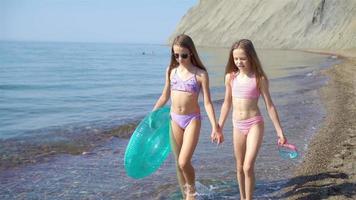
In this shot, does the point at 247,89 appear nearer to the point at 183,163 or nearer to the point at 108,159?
the point at 183,163

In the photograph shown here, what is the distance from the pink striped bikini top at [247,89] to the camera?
16.2 ft

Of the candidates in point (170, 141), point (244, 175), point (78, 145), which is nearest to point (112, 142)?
point (78, 145)

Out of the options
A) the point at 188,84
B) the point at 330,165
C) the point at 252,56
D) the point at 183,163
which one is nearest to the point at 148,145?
the point at 183,163

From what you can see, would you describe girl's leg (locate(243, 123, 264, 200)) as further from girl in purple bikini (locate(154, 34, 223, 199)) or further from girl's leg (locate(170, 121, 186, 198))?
girl's leg (locate(170, 121, 186, 198))

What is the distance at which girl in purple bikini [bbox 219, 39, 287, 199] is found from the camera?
16.0ft

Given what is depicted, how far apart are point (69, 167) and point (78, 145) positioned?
1.72 meters

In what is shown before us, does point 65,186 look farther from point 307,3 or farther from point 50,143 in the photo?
point 307,3

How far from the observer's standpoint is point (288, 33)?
67.9 meters

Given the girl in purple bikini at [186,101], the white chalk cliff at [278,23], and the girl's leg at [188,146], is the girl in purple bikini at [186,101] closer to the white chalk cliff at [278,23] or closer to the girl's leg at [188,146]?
the girl's leg at [188,146]

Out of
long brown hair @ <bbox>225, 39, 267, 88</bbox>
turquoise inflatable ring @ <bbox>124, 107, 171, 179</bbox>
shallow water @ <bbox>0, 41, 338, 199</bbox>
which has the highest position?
long brown hair @ <bbox>225, 39, 267, 88</bbox>

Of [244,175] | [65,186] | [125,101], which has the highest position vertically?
[244,175]

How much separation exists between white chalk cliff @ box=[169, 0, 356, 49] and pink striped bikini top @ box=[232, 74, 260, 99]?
165 feet

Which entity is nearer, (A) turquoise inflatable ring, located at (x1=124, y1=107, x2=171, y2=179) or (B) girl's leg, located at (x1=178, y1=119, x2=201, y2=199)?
(B) girl's leg, located at (x1=178, y1=119, x2=201, y2=199)

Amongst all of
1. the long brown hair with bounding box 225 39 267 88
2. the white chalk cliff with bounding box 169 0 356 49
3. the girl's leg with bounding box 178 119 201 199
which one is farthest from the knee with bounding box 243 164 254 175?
the white chalk cliff with bounding box 169 0 356 49
